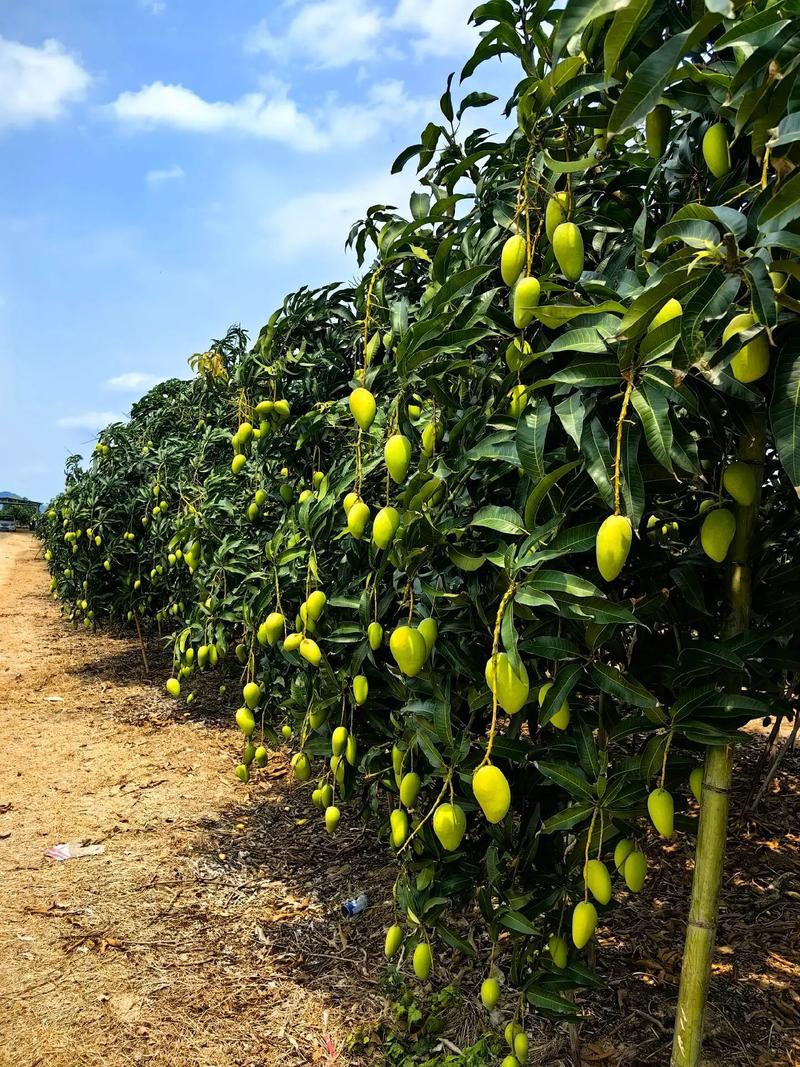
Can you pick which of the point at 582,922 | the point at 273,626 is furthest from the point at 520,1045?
the point at 273,626

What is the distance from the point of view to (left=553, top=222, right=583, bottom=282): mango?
1306 millimetres

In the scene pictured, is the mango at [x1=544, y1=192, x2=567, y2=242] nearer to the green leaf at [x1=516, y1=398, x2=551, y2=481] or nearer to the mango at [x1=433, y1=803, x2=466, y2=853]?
the green leaf at [x1=516, y1=398, x2=551, y2=481]

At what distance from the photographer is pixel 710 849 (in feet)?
4.68

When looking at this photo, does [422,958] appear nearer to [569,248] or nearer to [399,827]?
[399,827]

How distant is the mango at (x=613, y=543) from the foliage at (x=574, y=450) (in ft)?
0.11

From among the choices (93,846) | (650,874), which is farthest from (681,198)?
(93,846)

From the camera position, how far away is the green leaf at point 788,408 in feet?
3.14

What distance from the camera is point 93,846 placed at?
3857mm

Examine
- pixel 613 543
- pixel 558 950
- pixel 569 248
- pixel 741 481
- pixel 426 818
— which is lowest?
pixel 558 950

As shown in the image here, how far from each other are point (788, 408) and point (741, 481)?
31 cm

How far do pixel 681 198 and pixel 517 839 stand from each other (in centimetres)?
153

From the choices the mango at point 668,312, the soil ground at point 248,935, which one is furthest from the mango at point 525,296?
the soil ground at point 248,935

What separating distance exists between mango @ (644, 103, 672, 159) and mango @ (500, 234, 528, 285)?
260mm

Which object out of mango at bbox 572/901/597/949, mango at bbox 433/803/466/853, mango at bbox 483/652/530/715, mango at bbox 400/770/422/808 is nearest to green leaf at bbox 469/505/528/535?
mango at bbox 483/652/530/715
